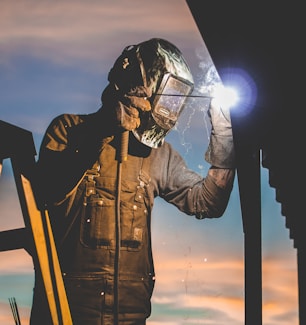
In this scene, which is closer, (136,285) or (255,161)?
(255,161)

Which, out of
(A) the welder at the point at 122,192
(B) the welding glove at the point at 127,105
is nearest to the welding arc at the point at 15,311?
(A) the welder at the point at 122,192

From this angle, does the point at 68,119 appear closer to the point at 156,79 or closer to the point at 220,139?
the point at 156,79

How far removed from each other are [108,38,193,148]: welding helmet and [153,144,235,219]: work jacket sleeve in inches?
18.4

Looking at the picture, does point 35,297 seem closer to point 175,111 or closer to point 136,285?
point 136,285

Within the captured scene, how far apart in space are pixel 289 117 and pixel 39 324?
3731 millimetres

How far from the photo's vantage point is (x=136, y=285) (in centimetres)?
742

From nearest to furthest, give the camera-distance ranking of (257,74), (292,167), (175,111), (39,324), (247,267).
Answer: (257,74) → (247,267) → (292,167) → (39,324) → (175,111)

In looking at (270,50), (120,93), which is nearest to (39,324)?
(120,93)

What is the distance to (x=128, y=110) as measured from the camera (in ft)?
21.0

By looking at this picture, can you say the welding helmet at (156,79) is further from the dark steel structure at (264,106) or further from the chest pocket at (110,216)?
the dark steel structure at (264,106)

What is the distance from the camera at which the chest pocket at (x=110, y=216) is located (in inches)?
287

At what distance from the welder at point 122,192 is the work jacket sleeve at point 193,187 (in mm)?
13

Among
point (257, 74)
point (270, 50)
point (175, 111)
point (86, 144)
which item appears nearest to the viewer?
point (270, 50)

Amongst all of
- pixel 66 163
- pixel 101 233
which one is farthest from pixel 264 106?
pixel 101 233
